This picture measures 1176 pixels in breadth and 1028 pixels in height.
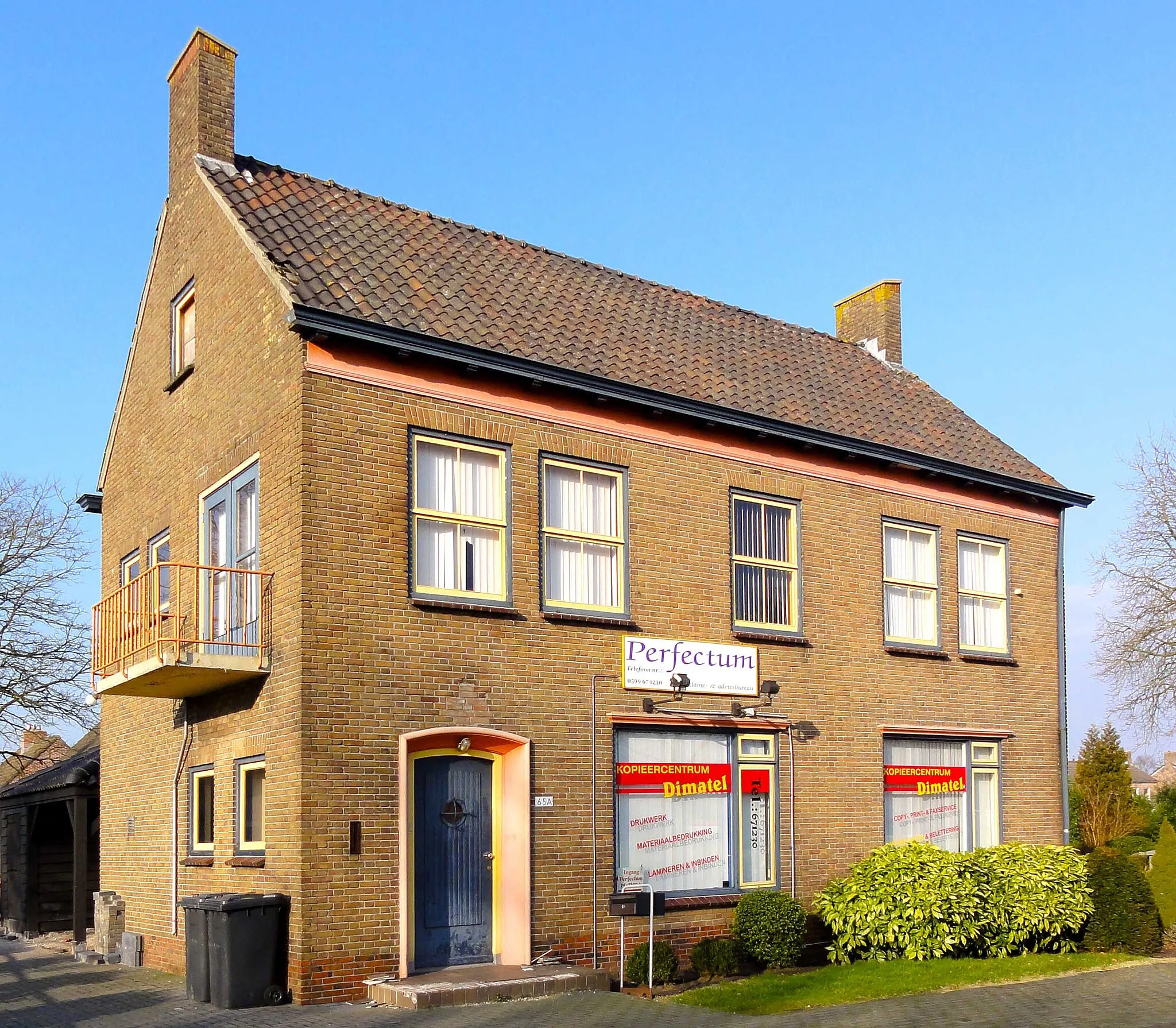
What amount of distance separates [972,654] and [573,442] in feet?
26.2

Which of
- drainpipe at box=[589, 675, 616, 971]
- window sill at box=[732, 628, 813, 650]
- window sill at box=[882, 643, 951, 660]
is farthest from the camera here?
window sill at box=[882, 643, 951, 660]

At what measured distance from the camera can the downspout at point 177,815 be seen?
16.8m

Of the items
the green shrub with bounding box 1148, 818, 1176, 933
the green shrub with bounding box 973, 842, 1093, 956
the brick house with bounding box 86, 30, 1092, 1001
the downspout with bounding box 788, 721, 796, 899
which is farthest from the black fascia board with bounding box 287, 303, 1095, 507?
the green shrub with bounding box 973, 842, 1093, 956

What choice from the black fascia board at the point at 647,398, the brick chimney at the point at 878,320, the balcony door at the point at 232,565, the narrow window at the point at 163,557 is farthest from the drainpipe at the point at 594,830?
the brick chimney at the point at 878,320

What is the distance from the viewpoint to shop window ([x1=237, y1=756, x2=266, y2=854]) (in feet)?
49.0

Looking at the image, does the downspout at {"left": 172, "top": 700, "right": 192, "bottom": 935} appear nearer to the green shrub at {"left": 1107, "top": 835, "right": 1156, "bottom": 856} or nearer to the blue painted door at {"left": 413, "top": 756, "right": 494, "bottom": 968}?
the blue painted door at {"left": 413, "top": 756, "right": 494, "bottom": 968}

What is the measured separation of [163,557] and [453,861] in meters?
6.52

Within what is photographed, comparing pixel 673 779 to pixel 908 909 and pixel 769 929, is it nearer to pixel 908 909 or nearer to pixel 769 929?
pixel 769 929

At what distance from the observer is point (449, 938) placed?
48.1ft

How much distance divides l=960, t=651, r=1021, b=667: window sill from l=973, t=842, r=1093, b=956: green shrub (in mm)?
3121

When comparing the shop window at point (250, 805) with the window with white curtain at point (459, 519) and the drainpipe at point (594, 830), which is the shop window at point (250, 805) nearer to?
the window with white curtain at point (459, 519)

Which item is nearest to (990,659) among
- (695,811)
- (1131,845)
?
(695,811)

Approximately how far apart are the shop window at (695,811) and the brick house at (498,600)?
45 millimetres

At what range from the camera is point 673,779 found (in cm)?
1684
